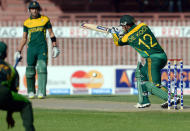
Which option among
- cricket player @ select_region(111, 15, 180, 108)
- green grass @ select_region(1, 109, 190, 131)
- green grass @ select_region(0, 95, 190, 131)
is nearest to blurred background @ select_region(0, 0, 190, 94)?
cricket player @ select_region(111, 15, 180, 108)

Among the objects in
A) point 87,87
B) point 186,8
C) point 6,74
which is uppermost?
point 186,8

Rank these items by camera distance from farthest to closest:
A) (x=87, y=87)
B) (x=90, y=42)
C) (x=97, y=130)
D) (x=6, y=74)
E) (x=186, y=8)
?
(x=186, y=8) → (x=90, y=42) → (x=87, y=87) → (x=97, y=130) → (x=6, y=74)

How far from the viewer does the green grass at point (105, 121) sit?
28.6ft

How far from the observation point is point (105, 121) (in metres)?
9.53

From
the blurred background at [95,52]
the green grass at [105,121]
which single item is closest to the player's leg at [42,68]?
the green grass at [105,121]

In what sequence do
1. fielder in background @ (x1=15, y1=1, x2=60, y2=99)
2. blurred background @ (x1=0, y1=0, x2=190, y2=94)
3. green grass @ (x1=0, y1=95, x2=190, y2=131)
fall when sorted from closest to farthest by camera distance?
1. green grass @ (x1=0, y1=95, x2=190, y2=131)
2. fielder in background @ (x1=15, y1=1, x2=60, y2=99)
3. blurred background @ (x1=0, y1=0, x2=190, y2=94)

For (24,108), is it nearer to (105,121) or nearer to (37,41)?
(105,121)

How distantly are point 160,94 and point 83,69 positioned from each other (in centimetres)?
843

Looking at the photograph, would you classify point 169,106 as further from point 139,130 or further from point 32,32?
point 32,32

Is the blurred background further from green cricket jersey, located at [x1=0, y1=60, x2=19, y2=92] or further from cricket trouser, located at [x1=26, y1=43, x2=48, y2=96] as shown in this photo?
green cricket jersey, located at [x1=0, y1=60, x2=19, y2=92]

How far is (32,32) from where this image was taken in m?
13.6

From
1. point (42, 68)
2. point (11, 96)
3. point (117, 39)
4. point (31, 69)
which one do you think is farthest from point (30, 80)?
point (11, 96)

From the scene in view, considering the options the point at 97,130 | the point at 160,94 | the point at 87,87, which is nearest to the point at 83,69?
the point at 87,87

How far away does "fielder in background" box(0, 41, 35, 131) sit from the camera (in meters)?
6.76
